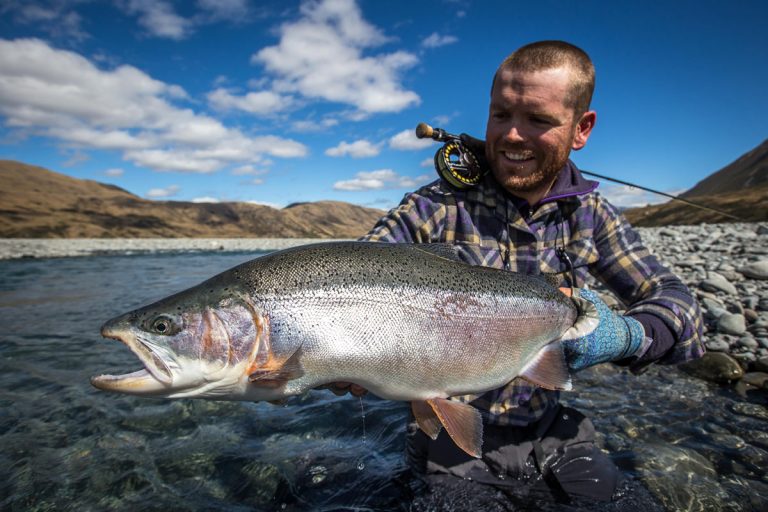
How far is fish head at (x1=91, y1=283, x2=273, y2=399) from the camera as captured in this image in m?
1.92

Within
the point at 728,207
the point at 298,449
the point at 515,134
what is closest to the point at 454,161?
the point at 515,134

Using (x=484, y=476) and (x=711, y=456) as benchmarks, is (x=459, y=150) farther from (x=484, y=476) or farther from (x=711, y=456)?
(x=711, y=456)

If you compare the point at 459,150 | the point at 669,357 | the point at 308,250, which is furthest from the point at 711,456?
the point at 308,250

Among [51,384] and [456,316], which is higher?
[456,316]

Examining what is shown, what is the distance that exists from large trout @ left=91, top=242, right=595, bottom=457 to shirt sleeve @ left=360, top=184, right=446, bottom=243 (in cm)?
39

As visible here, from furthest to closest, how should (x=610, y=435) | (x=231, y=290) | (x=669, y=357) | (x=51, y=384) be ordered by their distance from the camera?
(x=51, y=384) < (x=610, y=435) < (x=669, y=357) < (x=231, y=290)

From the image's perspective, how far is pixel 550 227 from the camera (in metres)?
2.95

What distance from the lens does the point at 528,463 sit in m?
2.88

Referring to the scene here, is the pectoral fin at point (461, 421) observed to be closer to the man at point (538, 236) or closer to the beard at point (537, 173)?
the man at point (538, 236)

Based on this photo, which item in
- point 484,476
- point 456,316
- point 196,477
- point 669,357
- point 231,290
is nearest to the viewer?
point 231,290

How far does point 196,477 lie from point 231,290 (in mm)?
2365

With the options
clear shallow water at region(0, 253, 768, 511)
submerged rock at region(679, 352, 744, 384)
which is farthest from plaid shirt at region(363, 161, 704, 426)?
submerged rock at region(679, 352, 744, 384)

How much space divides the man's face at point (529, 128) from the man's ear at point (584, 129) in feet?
0.47

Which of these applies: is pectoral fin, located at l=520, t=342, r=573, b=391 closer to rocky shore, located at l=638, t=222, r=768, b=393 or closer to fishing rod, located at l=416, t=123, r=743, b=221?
fishing rod, located at l=416, t=123, r=743, b=221
